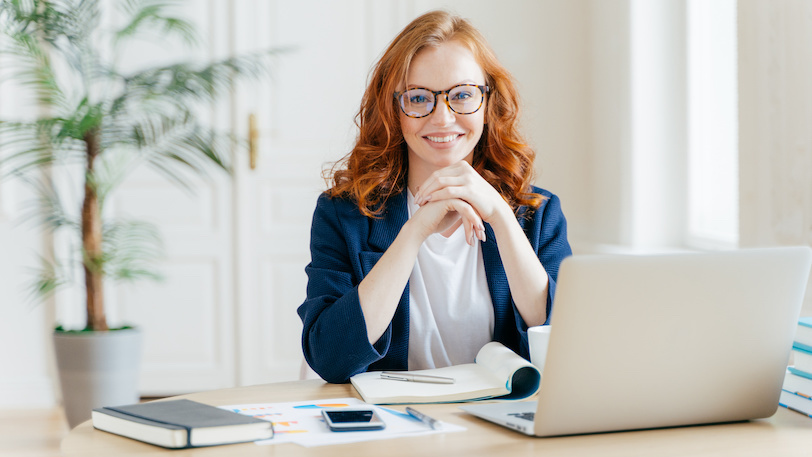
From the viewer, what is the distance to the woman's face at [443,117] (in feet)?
5.12

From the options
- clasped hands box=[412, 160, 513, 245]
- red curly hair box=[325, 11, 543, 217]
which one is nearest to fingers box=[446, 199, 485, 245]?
clasped hands box=[412, 160, 513, 245]

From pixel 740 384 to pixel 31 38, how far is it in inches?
111

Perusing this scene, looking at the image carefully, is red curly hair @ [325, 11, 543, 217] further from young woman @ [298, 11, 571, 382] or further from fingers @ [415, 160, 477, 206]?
fingers @ [415, 160, 477, 206]

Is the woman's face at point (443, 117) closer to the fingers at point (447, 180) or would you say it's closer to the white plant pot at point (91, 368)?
the fingers at point (447, 180)

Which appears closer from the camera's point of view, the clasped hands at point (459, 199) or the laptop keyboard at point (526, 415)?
the laptop keyboard at point (526, 415)

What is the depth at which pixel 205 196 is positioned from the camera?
12.5 ft

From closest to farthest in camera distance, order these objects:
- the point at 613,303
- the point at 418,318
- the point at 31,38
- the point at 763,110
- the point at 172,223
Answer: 1. the point at 613,303
2. the point at 418,318
3. the point at 763,110
4. the point at 31,38
5. the point at 172,223

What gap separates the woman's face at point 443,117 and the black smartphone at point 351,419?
0.71m

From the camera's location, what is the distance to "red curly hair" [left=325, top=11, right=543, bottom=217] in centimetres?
160

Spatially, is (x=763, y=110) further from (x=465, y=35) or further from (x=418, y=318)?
(x=418, y=318)

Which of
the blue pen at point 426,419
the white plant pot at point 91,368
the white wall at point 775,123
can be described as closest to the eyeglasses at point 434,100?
the blue pen at point 426,419

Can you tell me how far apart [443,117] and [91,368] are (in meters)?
2.03

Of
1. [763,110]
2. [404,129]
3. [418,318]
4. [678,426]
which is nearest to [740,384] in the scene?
[678,426]

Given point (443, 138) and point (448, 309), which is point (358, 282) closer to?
point (448, 309)
